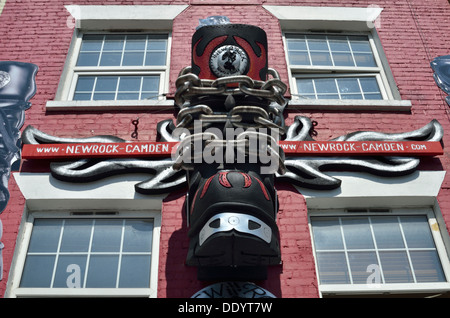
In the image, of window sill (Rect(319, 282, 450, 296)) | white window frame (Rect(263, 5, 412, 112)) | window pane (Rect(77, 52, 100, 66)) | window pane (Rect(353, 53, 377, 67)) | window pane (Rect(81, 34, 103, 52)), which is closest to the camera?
window sill (Rect(319, 282, 450, 296))

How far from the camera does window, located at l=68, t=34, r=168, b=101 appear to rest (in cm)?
625

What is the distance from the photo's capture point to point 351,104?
228 inches

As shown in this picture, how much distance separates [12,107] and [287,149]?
3.37 meters

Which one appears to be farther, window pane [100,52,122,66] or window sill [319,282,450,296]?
window pane [100,52,122,66]

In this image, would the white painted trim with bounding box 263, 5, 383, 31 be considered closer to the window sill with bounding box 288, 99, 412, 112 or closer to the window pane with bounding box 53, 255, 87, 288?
the window sill with bounding box 288, 99, 412, 112

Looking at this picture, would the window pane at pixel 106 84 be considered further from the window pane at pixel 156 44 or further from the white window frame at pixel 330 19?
the white window frame at pixel 330 19

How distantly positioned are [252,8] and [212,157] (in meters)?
3.92

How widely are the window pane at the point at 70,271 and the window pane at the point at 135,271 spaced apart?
38cm

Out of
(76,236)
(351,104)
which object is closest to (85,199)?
(76,236)

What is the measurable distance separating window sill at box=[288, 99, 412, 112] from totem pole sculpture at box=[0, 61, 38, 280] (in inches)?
128

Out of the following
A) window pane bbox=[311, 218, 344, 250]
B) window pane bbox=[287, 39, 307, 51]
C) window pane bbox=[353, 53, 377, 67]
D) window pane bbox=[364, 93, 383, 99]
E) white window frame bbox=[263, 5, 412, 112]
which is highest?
white window frame bbox=[263, 5, 412, 112]

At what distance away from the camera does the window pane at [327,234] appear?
4.75 metres

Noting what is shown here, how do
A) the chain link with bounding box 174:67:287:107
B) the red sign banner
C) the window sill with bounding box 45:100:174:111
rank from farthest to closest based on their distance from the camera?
the window sill with bounding box 45:100:174:111 → the red sign banner → the chain link with bounding box 174:67:287:107

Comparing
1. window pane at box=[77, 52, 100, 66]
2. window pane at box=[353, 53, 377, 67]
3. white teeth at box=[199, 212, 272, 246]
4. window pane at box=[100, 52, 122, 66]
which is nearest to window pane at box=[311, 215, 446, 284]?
white teeth at box=[199, 212, 272, 246]
